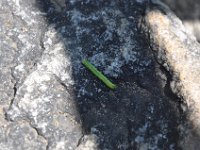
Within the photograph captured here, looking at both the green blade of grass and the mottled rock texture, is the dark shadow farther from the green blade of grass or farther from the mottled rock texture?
the mottled rock texture

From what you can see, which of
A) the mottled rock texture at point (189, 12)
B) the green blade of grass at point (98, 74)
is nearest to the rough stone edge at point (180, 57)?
the green blade of grass at point (98, 74)

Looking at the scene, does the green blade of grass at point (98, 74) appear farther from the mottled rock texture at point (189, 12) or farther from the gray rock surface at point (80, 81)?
the mottled rock texture at point (189, 12)

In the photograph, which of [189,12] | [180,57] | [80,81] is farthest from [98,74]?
[189,12]

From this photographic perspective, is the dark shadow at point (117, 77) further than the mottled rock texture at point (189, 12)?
No

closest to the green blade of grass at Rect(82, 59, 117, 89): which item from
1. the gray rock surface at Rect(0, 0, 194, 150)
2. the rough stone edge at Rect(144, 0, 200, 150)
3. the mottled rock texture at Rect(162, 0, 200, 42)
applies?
the gray rock surface at Rect(0, 0, 194, 150)

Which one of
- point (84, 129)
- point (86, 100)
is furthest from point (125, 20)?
point (84, 129)

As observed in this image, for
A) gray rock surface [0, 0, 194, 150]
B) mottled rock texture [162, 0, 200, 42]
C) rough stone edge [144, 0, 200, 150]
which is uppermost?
rough stone edge [144, 0, 200, 150]

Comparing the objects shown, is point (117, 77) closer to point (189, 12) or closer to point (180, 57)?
point (180, 57)
